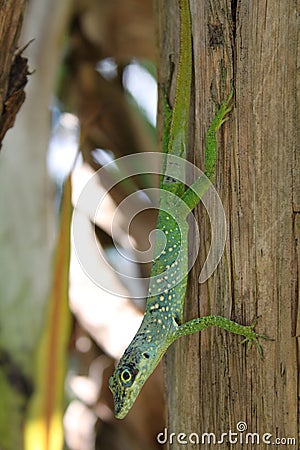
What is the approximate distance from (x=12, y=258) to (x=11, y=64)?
2.97 feet

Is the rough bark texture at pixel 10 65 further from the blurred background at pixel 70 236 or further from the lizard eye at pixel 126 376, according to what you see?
the lizard eye at pixel 126 376

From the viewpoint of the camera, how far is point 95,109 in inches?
129

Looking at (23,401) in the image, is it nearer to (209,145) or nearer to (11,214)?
(11,214)

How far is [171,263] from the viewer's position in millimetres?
1524

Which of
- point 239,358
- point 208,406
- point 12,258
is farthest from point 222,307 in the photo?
point 12,258

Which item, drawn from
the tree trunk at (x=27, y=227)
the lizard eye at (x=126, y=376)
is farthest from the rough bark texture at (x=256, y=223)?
the tree trunk at (x=27, y=227)

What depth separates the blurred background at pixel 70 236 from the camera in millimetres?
1923

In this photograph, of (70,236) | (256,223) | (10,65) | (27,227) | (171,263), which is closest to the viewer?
(256,223)

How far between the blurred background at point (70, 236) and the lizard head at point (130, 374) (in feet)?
1.52

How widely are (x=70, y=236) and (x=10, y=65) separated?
541 mm

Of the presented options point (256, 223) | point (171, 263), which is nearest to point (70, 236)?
point (171, 263)

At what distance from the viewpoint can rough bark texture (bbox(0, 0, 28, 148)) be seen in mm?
1599

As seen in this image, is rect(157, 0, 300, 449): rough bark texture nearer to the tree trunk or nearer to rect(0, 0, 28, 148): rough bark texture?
rect(0, 0, 28, 148): rough bark texture

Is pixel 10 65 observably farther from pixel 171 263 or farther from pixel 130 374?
pixel 130 374
